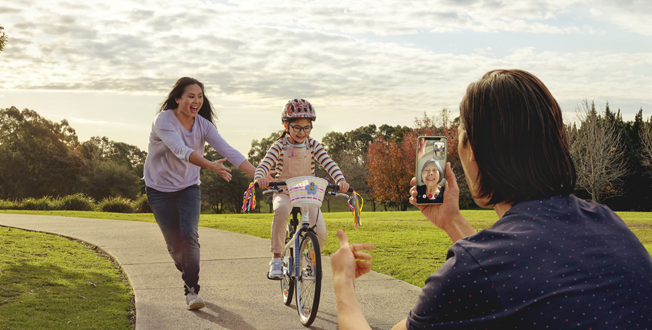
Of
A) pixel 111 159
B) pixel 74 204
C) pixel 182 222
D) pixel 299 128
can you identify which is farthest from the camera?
pixel 111 159

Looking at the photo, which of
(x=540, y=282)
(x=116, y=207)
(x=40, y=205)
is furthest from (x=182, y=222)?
(x=40, y=205)

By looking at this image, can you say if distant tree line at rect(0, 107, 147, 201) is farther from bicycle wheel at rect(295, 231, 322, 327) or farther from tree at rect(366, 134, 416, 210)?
bicycle wheel at rect(295, 231, 322, 327)

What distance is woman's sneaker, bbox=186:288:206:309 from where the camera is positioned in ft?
17.3

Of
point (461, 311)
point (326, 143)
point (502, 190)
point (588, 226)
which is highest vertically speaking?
point (326, 143)

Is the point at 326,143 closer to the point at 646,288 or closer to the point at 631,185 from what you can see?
the point at 631,185

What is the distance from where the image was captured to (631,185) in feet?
123

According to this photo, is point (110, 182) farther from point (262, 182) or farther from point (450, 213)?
point (450, 213)

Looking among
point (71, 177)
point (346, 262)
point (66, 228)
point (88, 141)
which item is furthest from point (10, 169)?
point (346, 262)

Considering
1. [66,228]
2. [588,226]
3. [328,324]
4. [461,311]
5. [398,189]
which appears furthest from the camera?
[398,189]

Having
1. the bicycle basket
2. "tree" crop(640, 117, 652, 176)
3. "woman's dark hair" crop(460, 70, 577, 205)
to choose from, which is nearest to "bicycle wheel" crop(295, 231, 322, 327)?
the bicycle basket

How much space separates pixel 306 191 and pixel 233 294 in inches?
85.1

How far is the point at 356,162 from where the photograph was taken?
5125 cm

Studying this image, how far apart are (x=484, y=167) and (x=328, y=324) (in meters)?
3.68

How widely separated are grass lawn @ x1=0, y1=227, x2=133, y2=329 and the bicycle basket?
217 centimetres
